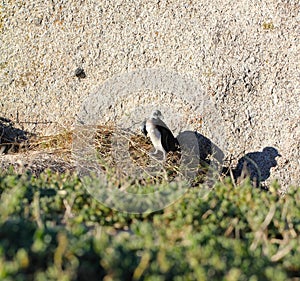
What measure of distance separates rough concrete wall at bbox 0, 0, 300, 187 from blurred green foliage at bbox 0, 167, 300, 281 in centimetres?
200

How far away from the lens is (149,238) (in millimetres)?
2518

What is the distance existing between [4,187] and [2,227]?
3.74 feet

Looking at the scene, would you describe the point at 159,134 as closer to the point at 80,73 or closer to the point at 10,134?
the point at 80,73

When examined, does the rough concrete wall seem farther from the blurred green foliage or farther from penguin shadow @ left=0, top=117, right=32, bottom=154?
the blurred green foliage

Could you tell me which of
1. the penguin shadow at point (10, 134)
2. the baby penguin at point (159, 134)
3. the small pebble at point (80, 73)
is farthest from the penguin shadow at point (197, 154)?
the penguin shadow at point (10, 134)

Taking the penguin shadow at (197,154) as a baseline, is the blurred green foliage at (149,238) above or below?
above

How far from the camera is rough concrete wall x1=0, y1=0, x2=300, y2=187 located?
559cm

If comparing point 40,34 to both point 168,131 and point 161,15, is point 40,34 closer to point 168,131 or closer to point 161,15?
point 161,15

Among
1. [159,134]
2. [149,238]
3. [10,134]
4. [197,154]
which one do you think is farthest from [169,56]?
[149,238]

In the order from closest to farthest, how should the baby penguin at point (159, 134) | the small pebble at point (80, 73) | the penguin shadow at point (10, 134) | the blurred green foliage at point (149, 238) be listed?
1. the blurred green foliage at point (149, 238)
2. the baby penguin at point (159, 134)
3. the small pebble at point (80, 73)
4. the penguin shadow at point (10, 134)

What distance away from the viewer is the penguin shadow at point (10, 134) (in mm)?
6355

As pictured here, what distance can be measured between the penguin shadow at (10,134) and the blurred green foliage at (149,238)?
273cm

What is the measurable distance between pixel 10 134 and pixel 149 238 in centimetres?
426

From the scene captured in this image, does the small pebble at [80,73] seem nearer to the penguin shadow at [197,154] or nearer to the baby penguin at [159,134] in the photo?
the baby penguin at [159,134]
